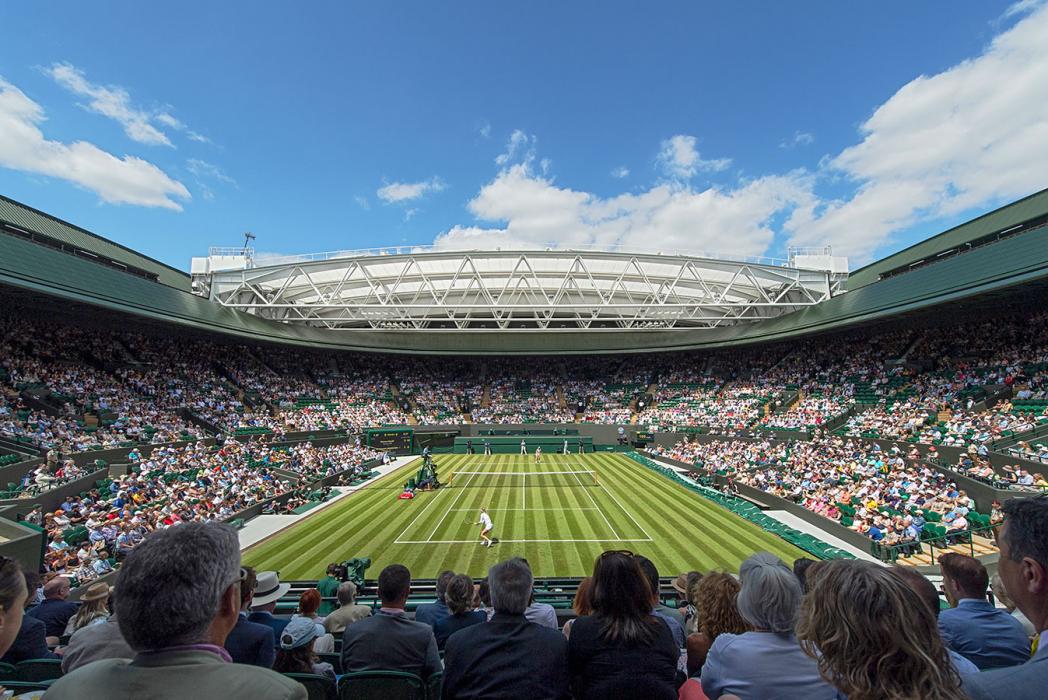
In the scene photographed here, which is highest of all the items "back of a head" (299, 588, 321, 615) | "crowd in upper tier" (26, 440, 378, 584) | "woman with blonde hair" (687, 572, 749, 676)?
"woman with blonde hair" (687, 572, 749, 676)

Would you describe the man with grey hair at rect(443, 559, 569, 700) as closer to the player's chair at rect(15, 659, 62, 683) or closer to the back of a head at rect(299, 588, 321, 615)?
the back of a head at rect(299, 588, 321, 615)

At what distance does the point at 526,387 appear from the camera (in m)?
51.8

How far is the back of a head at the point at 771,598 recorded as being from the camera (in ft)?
8.23

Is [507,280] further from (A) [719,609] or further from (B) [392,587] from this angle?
(A) [719,609]

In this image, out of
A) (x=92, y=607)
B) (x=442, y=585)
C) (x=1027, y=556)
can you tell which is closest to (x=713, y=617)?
(x=1027, y=556)

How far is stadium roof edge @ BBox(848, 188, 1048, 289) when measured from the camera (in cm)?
2512

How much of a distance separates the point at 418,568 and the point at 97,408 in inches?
872

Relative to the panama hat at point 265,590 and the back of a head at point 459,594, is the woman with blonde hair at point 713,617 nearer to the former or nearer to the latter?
the back of a head at point 459,594

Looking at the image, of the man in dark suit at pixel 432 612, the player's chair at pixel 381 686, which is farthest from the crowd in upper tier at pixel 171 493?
the player's chair at pixel 381 686

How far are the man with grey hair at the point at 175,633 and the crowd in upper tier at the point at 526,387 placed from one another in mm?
24622

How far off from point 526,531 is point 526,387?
34929 mm

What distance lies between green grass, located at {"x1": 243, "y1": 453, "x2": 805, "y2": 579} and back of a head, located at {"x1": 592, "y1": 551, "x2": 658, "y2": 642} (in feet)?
36.4

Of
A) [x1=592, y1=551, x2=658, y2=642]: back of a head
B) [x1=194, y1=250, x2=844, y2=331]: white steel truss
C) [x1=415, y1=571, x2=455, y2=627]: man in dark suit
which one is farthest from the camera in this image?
[x1=194, y1=250, x2=844, y2=331]: white steel truss

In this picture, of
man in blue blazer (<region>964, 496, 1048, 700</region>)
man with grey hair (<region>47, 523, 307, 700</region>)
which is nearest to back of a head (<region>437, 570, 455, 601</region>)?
man with grey hair (<region>47, 523, 307, 700</region>)
